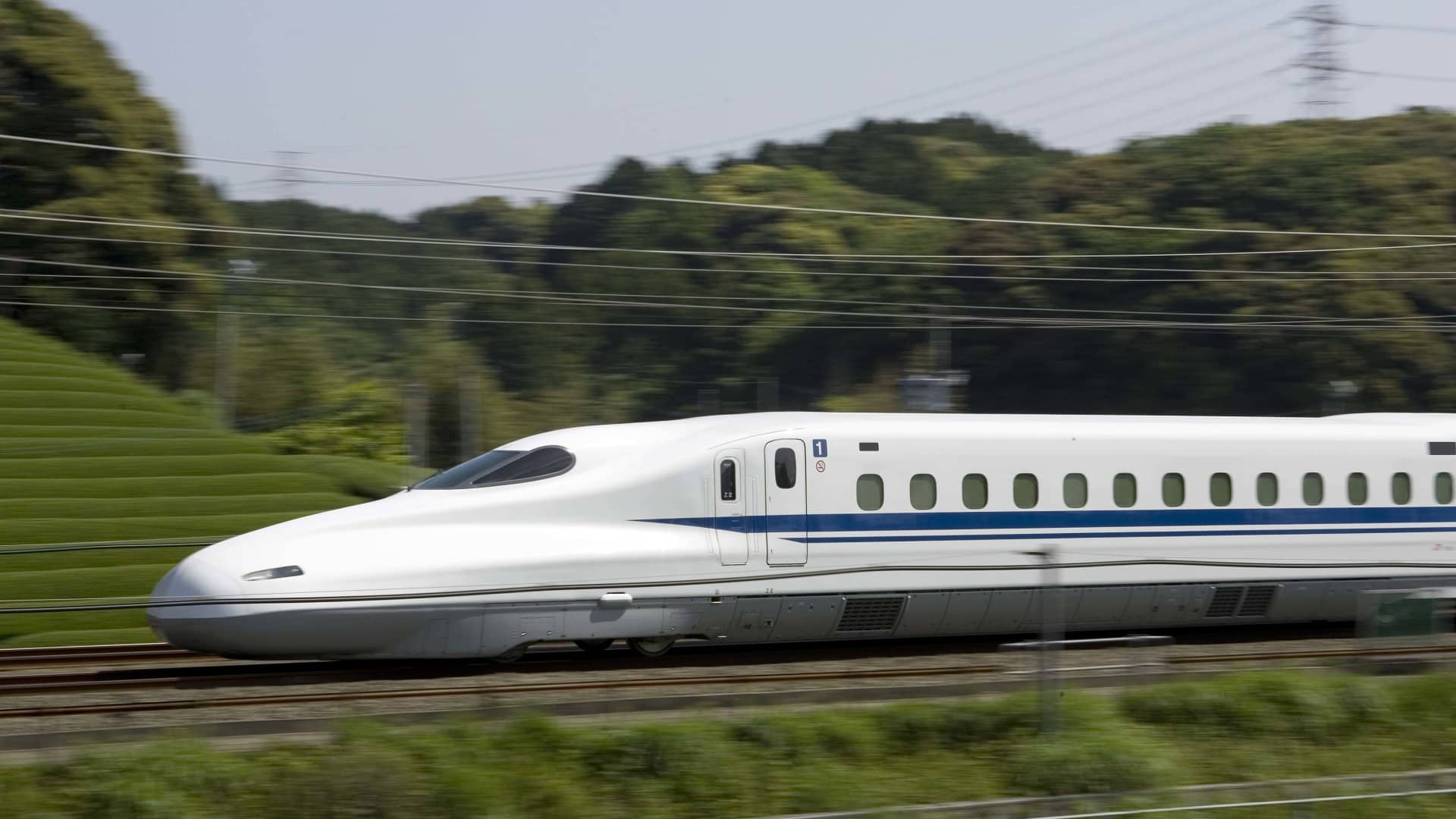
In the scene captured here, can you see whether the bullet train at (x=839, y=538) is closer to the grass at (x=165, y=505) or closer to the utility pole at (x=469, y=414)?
the grass at (x=165, y=505)

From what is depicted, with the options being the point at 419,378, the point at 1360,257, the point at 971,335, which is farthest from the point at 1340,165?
the point at 419,378

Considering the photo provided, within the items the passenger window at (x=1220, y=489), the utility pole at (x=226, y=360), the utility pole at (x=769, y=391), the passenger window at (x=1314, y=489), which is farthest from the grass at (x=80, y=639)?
the utility pole at (x=769, y=391)

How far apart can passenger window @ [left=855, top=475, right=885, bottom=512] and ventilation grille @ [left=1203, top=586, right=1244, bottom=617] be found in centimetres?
348

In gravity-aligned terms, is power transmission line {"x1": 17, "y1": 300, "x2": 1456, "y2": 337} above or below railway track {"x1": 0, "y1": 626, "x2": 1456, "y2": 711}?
above

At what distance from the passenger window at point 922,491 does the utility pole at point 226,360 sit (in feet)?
99.7

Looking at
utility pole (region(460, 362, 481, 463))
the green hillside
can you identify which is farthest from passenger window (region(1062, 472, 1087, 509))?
utility pole (region(460, 362, 481, 463))

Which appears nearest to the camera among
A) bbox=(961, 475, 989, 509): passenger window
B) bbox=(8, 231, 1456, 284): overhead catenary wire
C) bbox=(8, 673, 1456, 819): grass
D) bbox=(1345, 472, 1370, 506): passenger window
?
bbox=(8, 673, 1456, 819): grass

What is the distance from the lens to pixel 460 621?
1122 centimetres

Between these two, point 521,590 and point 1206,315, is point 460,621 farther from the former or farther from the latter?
point 1206,315

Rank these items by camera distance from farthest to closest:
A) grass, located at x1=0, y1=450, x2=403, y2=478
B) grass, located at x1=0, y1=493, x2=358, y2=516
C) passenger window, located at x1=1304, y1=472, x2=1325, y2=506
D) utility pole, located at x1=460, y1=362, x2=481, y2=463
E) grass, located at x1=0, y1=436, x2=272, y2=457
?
1. utility pole, located at x1=460, y1=362, x2=481, y2=463
2. grass, located at x1=0, y1=436, x2=272, y2=457
3. grass, located at x1=0, y1=450, x2=403, y2=478
4. grass, located at x1=0, y1=493, x2=358, y2=516
5. passenger window, located at x1=1304, y1=472, x2=1325, y2=506

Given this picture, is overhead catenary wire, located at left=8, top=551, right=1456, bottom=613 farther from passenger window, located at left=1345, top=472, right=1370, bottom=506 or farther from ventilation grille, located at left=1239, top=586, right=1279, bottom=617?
passenger window, located at left=1345, top=472, right=1370, bottom=506

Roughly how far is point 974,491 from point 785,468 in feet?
6.20

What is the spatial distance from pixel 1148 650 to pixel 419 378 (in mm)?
37064

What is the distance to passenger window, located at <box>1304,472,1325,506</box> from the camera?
14625 mm
